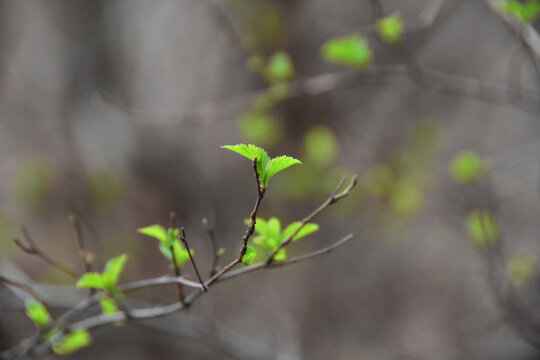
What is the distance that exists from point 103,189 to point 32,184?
1.08 feet

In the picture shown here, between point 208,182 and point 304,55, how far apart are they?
2.82 feet

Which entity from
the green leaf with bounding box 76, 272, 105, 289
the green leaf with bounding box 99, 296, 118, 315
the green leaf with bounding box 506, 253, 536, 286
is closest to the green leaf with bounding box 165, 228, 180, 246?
the green leaf with bounding box 76, 272, 105, 289

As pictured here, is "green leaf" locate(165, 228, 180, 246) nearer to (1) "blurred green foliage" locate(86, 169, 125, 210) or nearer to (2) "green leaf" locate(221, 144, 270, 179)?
(2) "green leaf" locate(221, 144, 270, 179)

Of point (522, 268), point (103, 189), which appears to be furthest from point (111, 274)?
point (103, 189)

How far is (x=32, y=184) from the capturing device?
1.82 metres

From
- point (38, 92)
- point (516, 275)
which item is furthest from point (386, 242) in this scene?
point (38, 92)

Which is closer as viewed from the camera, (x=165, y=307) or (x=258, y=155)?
(x=258, y=155)

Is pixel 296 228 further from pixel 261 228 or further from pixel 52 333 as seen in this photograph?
pixel 52 333

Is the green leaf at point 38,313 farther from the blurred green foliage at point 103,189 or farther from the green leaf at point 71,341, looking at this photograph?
the blurred green foliage at point 103,189

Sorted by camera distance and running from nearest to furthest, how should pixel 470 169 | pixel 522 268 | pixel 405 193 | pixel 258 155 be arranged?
pixel 258 155, pixel 470 169, pixel 522 268, pixel 405 193

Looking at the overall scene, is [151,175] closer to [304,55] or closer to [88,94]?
[88,94]

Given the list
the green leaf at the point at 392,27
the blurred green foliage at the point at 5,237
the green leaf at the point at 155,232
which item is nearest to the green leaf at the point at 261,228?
the green leaf at the point at 155,232

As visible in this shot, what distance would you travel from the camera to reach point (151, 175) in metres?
2.07

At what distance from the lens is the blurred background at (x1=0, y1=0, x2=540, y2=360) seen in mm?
1866
